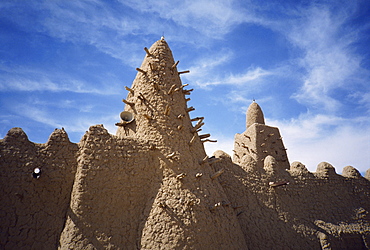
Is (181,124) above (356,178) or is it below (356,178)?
above

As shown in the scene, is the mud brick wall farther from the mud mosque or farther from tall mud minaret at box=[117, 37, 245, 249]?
tall mud minaret at box=[117, 37, 245, 249]

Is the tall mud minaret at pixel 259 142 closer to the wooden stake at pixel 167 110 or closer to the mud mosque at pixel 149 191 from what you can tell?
the mud mosque at pixel 149 191

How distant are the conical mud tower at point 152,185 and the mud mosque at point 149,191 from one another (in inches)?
1.1

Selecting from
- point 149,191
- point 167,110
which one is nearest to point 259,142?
point 167,110

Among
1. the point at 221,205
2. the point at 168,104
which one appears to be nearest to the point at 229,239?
the point at 221,205

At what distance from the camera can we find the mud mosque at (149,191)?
7195 millimetres

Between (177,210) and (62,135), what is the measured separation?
12.7 feet

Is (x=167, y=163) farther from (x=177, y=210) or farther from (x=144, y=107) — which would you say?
(x=144, y=107)

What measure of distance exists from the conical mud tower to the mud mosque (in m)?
0.03

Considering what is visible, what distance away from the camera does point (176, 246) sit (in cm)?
743

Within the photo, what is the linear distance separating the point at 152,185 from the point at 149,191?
194 millimetres

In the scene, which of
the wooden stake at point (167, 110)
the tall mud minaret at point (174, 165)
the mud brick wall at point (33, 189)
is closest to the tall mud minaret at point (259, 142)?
the tall mud minaret at point (174, 165)

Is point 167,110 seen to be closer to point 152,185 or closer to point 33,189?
point 152,185

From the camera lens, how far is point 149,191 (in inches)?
329
